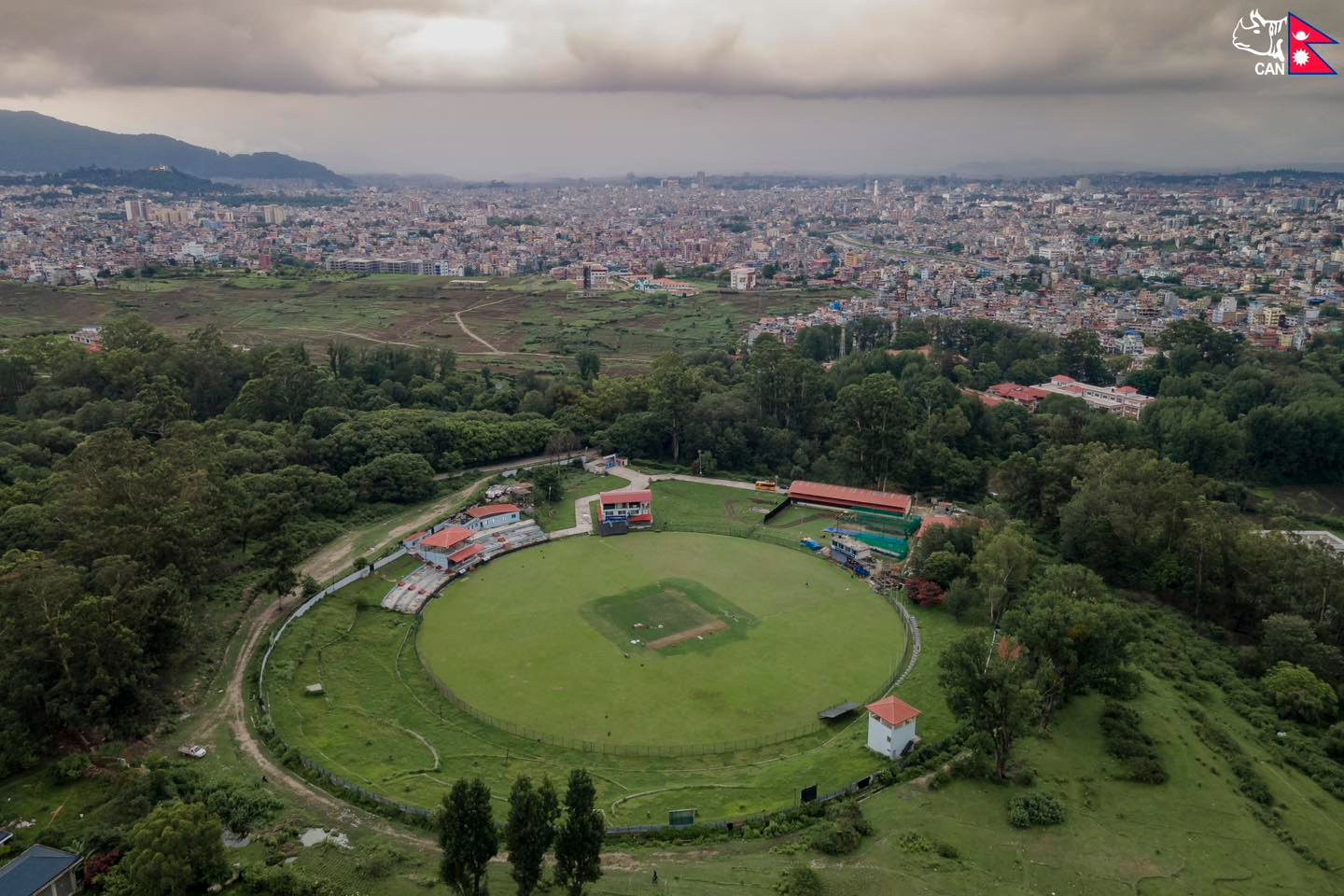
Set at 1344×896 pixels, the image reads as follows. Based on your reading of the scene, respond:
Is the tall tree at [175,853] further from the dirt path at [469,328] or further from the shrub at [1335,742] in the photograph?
the dirt path at [469,328]

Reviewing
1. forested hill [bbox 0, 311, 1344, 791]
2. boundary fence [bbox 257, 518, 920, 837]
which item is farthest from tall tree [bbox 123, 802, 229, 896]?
forested hill [bbox 0, 311, 1344, 791]

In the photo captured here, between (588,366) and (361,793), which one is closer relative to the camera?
(361,793)

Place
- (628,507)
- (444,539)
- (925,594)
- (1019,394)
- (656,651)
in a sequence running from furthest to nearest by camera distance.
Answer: (1019,394) → (628,507) → (444,539) → (925,594) → (656,651)

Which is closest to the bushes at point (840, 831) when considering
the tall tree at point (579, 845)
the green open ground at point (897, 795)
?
the green open ground at point (897, 795)

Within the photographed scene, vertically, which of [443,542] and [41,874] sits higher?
[41,874]

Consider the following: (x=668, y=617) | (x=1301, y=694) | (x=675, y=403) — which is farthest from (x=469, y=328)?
(x=1301, y=694)

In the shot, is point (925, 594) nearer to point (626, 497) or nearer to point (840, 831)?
point (626, 497)

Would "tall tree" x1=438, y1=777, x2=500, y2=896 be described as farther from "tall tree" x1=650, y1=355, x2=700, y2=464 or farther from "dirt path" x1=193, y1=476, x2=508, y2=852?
"tall tree" x1=650, y1=355, x2=700, y2=464
